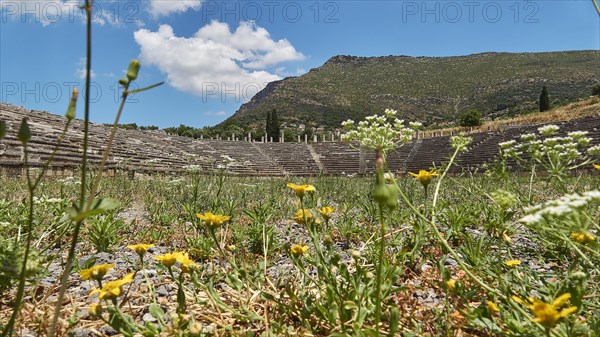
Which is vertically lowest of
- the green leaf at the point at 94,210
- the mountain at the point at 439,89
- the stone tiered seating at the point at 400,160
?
the stone tiered seating at the point at 400,160

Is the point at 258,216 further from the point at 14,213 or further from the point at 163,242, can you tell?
the point at 14,213

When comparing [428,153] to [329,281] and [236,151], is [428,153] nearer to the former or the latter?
[236,151]

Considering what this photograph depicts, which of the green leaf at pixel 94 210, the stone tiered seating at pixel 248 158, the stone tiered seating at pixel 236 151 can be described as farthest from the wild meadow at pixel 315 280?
the stone tiered seating at pixel 248 158

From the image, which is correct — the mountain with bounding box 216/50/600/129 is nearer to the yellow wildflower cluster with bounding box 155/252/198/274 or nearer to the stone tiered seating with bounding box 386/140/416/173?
the stone tiered seating with bounding box 386/140/416/173

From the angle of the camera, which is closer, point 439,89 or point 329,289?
point 329,289

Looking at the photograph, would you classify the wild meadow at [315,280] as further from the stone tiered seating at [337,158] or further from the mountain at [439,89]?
the mountain at [439,89]

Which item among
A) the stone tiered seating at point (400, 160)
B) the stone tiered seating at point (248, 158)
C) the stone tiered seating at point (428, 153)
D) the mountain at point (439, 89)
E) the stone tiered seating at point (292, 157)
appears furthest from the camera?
the mountain at point (439, 89)

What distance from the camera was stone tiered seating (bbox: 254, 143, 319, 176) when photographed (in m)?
25.7

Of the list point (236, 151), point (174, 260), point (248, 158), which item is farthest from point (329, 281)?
point (236, 151)

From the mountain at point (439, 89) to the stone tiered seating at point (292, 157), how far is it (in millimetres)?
30199

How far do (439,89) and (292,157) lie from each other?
178 ft

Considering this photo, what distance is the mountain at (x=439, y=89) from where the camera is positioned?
62.1 meters

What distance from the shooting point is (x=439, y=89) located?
234ft

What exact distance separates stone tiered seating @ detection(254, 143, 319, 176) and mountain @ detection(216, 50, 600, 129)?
30.2 metres
